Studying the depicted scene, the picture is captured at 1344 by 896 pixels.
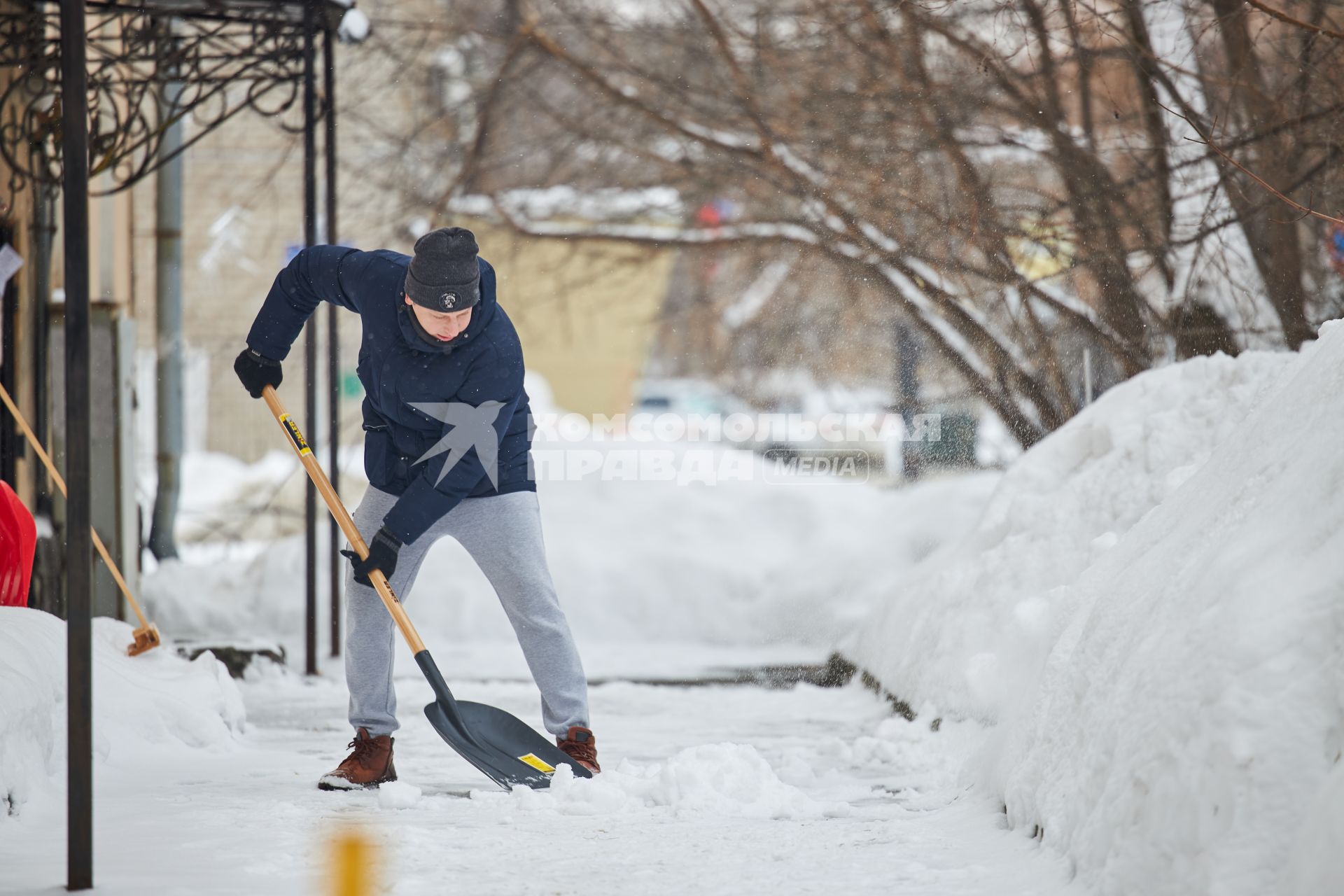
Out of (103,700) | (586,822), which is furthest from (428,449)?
(103,700)

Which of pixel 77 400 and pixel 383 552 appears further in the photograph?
pixel 383 552

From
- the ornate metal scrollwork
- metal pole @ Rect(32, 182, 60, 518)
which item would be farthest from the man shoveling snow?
metal pole @ Rect(32, 182, 60, 518)

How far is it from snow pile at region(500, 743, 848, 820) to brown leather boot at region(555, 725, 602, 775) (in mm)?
194

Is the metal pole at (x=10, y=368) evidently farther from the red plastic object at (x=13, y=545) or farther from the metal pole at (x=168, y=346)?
the metal pole at (x=168, y=346)

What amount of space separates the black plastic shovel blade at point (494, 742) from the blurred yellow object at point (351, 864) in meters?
0.46

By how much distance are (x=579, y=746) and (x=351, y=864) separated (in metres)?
0.98

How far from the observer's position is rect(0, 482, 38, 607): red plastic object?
4113mm

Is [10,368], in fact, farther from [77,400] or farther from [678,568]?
[77,400]

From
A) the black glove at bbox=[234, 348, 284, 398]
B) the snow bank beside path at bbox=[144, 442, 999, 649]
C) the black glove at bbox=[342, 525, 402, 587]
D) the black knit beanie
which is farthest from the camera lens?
the snow bank beside path at bbox=[144, 442, 999, 649]

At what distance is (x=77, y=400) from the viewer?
7.83ft

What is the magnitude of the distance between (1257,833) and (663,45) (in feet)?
21.5

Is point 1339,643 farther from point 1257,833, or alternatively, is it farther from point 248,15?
point 248,15

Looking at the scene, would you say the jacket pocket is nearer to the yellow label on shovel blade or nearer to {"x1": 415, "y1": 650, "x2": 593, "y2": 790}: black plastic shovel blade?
{"x1": 415, "y1": 650, "x2": 593, "y2": 790}: black plastic shovel blade

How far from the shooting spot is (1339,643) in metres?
2.04
